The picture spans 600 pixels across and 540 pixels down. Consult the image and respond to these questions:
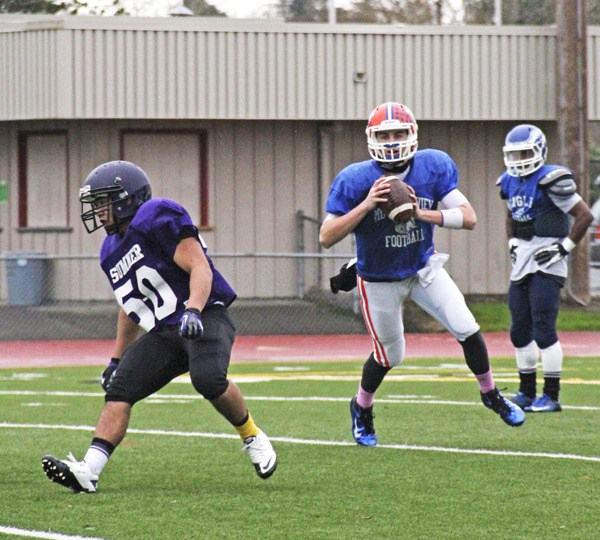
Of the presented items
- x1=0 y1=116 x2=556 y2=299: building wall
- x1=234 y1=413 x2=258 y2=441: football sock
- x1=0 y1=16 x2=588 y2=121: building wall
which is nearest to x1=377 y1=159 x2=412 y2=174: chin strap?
x1=234 y1=413 x2=258 y2=441: football sock

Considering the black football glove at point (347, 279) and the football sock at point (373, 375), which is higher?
the black football glove at point (347, 279)

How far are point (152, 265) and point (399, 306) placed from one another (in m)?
1.92

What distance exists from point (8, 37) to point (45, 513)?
14.9 m

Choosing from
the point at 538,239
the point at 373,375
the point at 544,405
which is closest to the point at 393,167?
the point at 373,375

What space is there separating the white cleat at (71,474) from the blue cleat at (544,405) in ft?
13.6

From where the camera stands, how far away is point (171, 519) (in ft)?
19.1

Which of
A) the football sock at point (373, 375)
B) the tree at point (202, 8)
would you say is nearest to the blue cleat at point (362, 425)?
the football sock at point (373, 375)

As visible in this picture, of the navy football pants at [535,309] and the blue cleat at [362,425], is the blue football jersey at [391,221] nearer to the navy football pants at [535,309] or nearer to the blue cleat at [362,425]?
the blue cleat at [362,425]

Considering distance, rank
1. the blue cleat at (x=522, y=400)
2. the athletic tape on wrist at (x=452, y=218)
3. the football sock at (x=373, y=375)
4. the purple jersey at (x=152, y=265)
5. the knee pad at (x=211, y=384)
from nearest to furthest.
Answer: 1. the knee pad at (x=211, y=384)
2. the purple jersey at (x=152, y=265)
3. the athletic tape on wrist at (x=452, y=218)
4. the football sock at (x=373, y=375)
5. the blue cleat at (x=522, y=400)

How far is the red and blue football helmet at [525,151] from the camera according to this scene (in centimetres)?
955

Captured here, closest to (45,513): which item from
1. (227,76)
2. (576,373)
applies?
(576,373)

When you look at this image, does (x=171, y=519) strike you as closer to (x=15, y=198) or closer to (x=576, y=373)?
(x=576, y=373)

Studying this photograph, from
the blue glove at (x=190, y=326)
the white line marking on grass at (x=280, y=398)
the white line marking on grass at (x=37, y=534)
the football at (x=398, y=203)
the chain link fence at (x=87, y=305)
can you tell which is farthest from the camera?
the chain link fence at (x=87, y=305)

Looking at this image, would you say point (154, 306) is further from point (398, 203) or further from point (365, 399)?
point (365, 399)
